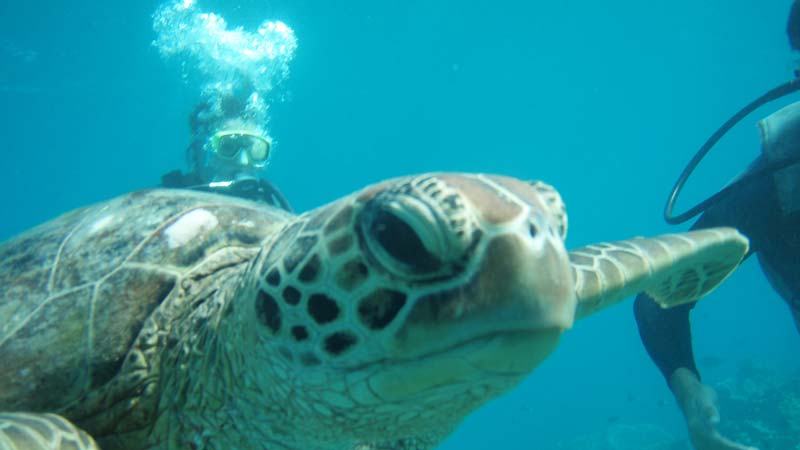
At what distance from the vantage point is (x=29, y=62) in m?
22.3

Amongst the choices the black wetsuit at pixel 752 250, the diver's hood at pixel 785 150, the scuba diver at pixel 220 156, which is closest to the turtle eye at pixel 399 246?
the black wetsuit at pixel 752 250

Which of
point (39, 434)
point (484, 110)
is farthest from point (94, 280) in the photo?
point (484, 110)

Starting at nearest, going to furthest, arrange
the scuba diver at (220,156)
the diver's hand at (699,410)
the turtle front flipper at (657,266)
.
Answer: the turtle front flipper at (657,266) < the diver's hand at (699,410) < the scuba diver at (220,156)

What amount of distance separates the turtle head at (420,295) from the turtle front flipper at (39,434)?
1.87 feet

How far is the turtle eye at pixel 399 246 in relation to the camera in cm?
105

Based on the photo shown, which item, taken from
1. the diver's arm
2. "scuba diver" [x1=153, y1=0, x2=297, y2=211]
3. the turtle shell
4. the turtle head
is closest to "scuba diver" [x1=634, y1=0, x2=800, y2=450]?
the turtle head

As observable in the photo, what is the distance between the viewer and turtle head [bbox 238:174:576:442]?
104 centimetres

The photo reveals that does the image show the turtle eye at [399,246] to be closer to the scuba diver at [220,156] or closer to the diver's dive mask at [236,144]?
the scuba diver at [220,156]

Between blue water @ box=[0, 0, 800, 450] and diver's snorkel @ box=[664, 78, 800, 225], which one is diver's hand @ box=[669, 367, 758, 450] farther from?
blue water @ box=[0, 0, 800, 450]

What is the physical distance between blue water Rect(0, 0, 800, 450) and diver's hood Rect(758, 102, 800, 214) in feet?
54.5

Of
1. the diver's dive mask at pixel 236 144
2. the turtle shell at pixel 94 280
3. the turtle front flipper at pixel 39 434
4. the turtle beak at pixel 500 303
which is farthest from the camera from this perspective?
the diver's dive mask at pixel 236 144

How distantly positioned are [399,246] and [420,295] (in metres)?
0.11

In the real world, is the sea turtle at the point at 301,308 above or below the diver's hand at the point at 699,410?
above

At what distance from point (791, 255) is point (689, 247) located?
1.49 meters
